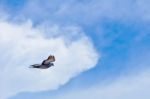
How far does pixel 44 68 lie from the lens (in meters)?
80.3

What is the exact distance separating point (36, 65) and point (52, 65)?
4621 millimetres

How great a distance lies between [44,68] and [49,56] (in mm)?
2898

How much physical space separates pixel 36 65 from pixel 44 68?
306 centimetres

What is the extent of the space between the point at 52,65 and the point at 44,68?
192 cm

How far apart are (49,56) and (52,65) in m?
2.51

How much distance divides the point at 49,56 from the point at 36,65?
3778 millimetres

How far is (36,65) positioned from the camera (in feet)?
271

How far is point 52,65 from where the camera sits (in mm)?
79812
